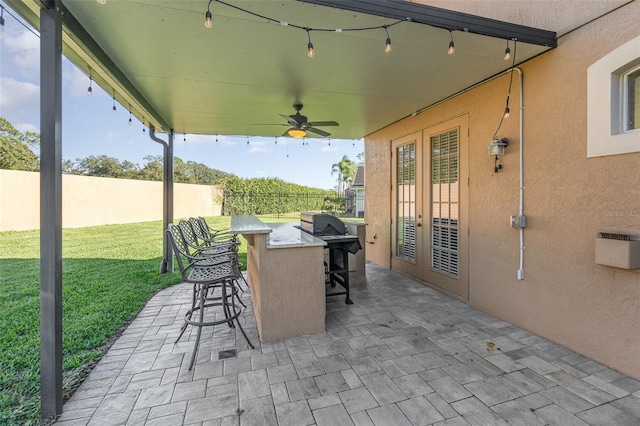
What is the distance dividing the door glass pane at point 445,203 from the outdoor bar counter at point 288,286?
6.89 ft

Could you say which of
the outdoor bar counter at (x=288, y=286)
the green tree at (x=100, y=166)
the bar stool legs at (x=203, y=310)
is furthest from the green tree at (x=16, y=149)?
the outdoor bar counter at (x=288, y=286)

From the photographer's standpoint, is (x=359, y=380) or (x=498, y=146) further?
(x=498, y=146)

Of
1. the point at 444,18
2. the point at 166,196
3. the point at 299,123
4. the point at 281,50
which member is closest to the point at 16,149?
the point at 166,196

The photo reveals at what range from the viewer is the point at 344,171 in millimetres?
26641

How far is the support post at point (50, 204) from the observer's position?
1719 mm

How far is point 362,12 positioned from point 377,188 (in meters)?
4.16

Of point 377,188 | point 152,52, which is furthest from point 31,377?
point 377,188

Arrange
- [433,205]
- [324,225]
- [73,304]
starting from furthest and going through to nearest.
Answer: [433,205] → [324,225] → [73,304]

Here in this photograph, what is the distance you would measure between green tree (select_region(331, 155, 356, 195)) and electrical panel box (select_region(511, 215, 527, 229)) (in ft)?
76.9

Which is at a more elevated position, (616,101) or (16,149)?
(16,149)

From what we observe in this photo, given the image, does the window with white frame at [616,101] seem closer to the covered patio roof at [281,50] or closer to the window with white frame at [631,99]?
the window with white frame at [631,99]

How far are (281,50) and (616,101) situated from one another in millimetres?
2709

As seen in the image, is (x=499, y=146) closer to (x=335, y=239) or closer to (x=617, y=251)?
(x=617, y=251)

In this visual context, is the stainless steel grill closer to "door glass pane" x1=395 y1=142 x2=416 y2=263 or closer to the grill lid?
the grill lid
